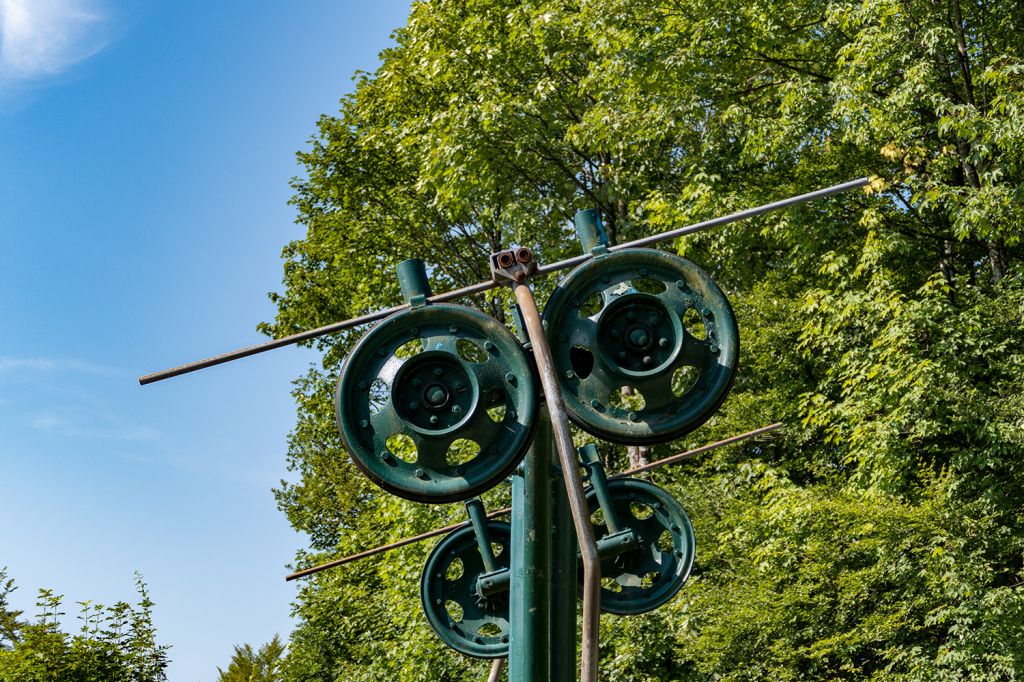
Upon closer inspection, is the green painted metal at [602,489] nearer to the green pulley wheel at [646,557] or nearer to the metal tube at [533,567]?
the green pulley wheel at [646,557]

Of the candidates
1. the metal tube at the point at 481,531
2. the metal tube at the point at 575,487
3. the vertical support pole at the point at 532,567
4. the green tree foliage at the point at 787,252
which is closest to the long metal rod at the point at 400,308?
the metal tube at the point at 575,487

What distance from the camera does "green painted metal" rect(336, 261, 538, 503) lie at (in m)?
4.31

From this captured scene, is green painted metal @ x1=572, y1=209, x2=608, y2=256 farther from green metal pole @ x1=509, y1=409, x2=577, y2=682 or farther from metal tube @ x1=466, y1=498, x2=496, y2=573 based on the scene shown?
metal tube @ x1=466, y1=498, x2=496, y2=573

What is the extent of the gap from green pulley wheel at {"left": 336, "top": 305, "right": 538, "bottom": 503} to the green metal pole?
14 centimetres

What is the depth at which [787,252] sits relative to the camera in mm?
20312

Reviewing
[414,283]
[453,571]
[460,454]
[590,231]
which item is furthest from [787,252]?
[414,283]

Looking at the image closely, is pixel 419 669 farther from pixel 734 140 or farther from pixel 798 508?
pixel 734 140

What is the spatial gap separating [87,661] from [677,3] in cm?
1431

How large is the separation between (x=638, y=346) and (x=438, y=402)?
2.60 feet

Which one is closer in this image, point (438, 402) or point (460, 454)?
point (438, 402)

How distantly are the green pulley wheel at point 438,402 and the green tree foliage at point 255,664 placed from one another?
30.3m

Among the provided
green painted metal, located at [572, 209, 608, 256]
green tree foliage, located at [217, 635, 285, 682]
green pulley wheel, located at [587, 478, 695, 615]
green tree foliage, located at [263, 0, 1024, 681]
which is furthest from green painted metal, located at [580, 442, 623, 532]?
green tree foliage, located at [217, 635, 285, 682]

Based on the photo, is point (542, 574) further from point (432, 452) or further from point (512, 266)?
point (512, 266)

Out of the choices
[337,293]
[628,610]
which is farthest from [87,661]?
[628,610]
